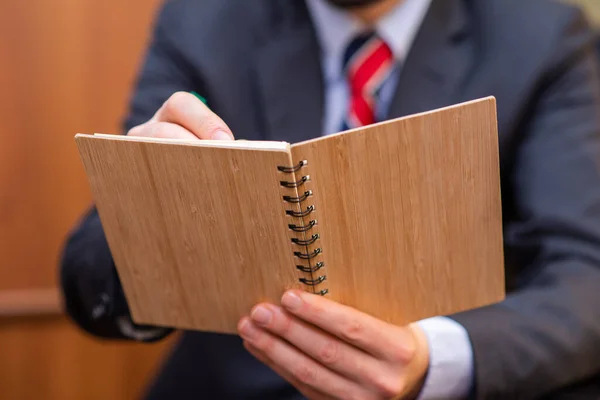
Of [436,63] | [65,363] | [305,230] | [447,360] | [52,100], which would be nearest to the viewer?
[305,230]

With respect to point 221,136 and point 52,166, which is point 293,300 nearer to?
point 221,136

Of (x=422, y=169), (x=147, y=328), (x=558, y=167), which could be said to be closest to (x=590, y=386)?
(x=558, y=167)

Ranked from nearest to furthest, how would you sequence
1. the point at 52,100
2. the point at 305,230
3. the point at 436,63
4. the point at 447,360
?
the point at 305,230 < the point at 447,360 < the point at 436,63 < the point at 52,100

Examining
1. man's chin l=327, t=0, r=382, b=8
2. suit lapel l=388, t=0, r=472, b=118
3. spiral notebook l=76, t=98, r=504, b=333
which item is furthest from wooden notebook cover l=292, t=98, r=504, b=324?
man's chin l=327, t=0, r=382, b=8

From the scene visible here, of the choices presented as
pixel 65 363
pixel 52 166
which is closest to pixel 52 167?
pixel 52 166

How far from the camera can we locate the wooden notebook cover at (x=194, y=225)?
47cm

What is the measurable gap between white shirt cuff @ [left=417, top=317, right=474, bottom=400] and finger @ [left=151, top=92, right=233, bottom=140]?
0.26 m

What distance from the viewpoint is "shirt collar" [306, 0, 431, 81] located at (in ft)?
2.52

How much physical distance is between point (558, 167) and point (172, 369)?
21.6 inches

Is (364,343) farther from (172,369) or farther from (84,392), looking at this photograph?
(84,392)

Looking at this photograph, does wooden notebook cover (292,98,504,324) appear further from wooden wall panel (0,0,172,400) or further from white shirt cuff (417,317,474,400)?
wooden wall panel (0,0,172,400)

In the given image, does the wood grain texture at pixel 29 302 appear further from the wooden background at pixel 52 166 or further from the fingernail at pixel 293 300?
the fingernail at pixel 293 300

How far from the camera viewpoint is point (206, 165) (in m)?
0.47

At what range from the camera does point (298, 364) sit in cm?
55
